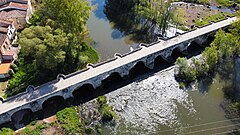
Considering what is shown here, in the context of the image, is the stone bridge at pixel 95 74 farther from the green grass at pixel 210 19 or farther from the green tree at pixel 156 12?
the green tree at pixel 156 12

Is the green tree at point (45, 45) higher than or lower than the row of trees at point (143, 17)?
lower

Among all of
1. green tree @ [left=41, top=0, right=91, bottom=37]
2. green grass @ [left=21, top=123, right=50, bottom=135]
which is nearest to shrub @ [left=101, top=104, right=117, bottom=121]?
green grass @ [left=21, top=123, right=50, bottom=135]

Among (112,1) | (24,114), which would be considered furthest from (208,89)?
(112,1)

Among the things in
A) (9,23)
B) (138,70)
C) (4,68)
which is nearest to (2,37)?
(9,23)

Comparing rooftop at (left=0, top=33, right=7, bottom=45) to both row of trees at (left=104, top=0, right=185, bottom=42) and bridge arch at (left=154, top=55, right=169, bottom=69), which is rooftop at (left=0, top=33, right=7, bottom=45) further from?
bridge arch at (left=154, top=55, right=169, bottom=69)

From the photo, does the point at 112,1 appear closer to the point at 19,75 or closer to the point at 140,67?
the point at 140,67

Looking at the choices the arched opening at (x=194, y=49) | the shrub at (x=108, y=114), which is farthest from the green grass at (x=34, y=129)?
the arched opening at (x=194, y=49)
